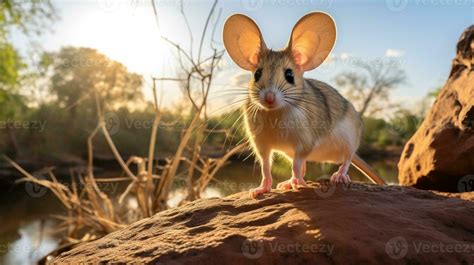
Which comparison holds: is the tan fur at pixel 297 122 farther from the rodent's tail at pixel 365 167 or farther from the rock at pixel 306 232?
the rock at pixel 306 232

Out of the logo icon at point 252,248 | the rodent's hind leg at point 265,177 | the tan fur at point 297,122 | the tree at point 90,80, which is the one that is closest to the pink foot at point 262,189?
the rodent's hind leg at point 265,177

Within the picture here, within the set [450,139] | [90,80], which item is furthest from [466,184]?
[90,80]

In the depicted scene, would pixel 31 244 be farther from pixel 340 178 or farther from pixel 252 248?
pixel 252 248

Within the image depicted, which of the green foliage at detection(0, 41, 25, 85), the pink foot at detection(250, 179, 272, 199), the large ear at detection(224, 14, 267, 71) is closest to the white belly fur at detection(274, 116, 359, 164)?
the pink foot at detection(250, 179, 272, 199)

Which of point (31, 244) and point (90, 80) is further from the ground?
point (90, 80)

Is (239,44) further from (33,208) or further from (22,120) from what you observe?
(22,120)

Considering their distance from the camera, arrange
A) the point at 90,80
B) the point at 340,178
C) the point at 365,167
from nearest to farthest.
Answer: the point at 340,178 < the point at 365,167 < the point at 90,80

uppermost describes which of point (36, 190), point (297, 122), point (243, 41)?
point (243, 41)

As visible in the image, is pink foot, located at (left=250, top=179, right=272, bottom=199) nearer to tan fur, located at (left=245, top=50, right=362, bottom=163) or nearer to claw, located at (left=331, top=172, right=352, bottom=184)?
tan fur, located at (left=245, top=50, right=362, bottom=163)
